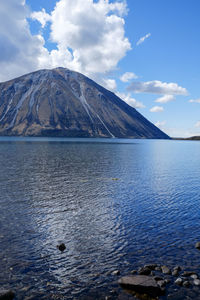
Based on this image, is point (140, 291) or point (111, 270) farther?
point (111, 270)

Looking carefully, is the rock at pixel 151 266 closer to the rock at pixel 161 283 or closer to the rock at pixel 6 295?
the rock at pixel 161 283

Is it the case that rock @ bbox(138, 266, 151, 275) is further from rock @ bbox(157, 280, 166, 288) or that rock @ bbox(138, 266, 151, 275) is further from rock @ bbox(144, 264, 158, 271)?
rock @ bbox(157, 280, 166, 288)

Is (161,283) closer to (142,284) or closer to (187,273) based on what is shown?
(142,284)

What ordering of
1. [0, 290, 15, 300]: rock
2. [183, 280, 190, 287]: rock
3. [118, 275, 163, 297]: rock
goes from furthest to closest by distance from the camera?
1. [183, 280, 190, 287]: rock
2. [118, 275, 163, 297]: rock
3. [0, 290, 15, 300]: rock

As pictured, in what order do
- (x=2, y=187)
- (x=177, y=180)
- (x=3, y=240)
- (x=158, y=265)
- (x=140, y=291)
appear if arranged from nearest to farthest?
1. (x=140, y=291)
2. (x=158, y=265)
3. (x=3, y=240)
4. (x=2, y=187)
5. (x=177, y=180)

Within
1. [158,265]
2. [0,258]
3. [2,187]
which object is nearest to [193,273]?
[158,265]

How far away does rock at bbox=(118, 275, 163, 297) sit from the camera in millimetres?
13289

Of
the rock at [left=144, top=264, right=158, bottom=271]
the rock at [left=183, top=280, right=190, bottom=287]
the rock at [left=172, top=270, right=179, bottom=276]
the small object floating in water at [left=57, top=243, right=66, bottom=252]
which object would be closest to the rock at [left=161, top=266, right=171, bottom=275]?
the rock at [left=172, top=270, right=179, bottom=276]

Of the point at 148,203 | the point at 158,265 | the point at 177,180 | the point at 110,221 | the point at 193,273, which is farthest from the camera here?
the point at 177,180

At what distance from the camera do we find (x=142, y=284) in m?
13.5

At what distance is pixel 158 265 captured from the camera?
1631 cm

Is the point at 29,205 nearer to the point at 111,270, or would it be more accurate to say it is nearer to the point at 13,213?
the point at 13,213

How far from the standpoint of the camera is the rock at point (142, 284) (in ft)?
43.6

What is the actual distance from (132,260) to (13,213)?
51.8ft
